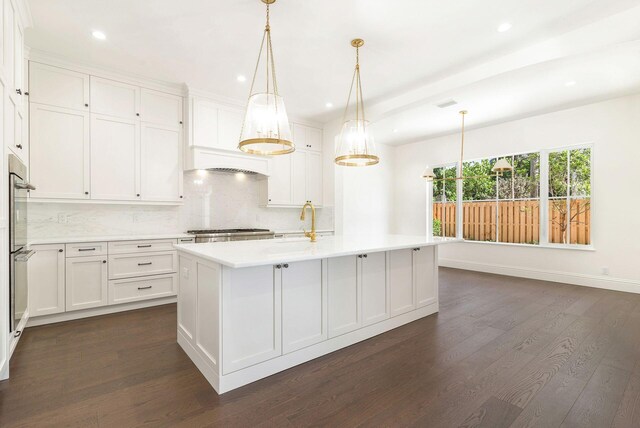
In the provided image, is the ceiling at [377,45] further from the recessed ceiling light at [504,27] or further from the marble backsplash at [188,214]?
the marble backsplash at [188,214]

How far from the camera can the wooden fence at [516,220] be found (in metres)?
4.96

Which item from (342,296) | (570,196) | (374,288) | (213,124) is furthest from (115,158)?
(570,196)

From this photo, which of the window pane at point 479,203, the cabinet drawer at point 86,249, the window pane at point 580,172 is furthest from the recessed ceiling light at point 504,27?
the cabinet drawer at point 86,249

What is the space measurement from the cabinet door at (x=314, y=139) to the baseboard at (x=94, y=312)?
349 cm

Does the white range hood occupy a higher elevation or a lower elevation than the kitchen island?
higher

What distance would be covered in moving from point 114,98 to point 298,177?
9.67 ft

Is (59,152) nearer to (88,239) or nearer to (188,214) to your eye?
(88,239)

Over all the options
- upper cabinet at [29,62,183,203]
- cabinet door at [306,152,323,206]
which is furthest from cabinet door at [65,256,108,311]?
cabinet door at [306,152,323,206]

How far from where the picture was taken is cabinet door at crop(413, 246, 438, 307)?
336 cm

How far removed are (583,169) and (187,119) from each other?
621cm

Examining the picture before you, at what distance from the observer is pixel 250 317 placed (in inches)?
83.2

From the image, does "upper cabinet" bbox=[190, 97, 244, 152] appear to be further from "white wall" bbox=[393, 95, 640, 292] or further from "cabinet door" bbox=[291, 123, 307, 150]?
"white wall" bbox=[393, 95, 640, 292]

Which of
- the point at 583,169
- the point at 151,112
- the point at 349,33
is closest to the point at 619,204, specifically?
the point at 583,169

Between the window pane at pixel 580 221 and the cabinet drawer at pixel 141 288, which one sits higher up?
the window pane at pixel 580 221
